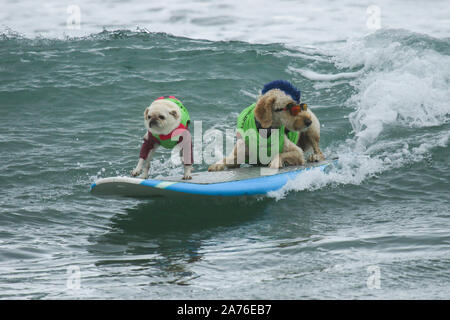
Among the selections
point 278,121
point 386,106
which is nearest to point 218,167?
point 278,121

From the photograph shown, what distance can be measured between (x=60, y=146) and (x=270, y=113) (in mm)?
4720

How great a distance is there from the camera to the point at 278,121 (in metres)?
7.20

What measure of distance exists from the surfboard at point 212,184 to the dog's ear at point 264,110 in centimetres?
74

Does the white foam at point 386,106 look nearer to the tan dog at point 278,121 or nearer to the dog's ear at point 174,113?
the tan dog at point 278,121

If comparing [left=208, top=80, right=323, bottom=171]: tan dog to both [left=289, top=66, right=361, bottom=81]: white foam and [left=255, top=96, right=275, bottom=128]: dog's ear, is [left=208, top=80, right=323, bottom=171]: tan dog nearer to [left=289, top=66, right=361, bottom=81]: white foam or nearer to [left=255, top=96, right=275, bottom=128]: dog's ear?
[left=255, top=96, right=275, bottom=128]: dog's ear

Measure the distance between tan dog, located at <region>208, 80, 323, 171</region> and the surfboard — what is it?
158mm

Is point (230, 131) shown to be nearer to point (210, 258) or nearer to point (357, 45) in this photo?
point (210, 258)

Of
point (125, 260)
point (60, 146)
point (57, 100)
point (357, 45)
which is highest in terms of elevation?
point (357, 45)

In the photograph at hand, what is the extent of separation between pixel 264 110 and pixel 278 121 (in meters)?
0.28

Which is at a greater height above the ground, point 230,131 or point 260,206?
point 230,131

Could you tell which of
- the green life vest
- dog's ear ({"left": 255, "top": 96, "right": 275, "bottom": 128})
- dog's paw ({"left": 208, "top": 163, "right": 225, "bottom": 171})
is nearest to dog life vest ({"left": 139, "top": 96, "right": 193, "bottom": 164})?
the green life vest

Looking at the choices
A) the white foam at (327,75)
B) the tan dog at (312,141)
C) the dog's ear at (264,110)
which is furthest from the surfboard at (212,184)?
the white foam at (327,75)

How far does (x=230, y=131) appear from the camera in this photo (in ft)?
36.6
